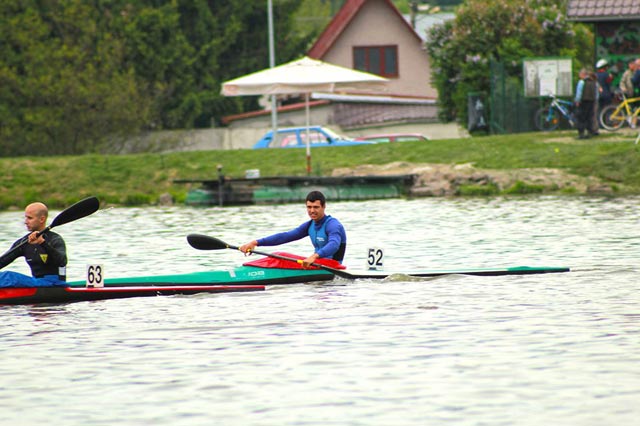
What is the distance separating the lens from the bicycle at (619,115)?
31906 mm

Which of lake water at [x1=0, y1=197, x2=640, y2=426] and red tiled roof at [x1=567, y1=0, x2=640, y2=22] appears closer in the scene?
lake water at [x1=0, y1=197, x2=640, y2=426]

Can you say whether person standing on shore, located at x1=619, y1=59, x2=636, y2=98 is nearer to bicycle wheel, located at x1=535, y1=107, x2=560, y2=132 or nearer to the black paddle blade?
bicycle wheel, located at x1=535, y1=107, x2=560, y2=132

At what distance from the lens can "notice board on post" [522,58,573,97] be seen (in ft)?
113

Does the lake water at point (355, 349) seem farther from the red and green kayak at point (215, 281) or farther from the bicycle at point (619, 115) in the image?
the bicycle at point (619, 115)

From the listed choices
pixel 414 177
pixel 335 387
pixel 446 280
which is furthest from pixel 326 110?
pixel 335 387

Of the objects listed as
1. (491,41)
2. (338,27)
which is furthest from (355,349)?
(338,27)

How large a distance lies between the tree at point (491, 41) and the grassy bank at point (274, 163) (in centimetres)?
538

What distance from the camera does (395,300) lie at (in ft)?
48.4

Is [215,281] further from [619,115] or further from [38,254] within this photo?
[619,115]

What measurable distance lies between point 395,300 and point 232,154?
20875 mm

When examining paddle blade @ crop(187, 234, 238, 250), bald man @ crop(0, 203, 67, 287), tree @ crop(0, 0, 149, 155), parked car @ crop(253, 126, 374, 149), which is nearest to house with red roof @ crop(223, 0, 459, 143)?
tree @ crop(0, 0, 149, 155)

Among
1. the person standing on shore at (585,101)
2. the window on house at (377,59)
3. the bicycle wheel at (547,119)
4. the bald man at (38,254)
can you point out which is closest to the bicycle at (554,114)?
the bicycle wheel at (547,119)

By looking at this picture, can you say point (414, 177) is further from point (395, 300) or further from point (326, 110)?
point (326, 110)

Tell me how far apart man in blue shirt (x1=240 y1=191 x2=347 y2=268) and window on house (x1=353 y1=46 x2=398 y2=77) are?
42.0 metres
